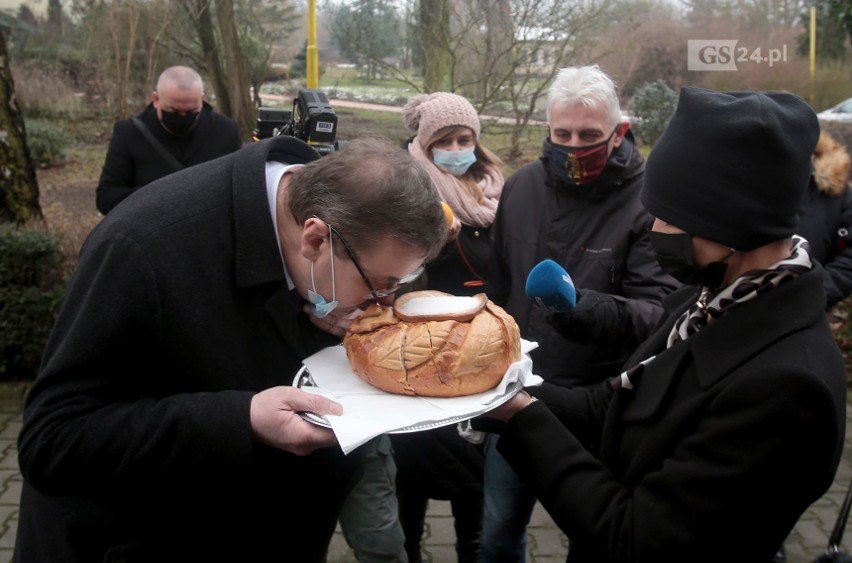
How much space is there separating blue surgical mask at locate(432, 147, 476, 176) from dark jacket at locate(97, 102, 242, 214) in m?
2.05

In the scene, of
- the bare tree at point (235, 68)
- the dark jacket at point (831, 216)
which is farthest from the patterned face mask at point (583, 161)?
the bare tree at point (235, 68)

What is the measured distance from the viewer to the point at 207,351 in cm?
164

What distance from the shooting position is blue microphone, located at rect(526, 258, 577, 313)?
7.28 ft

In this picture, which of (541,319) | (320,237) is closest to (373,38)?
(541,319)

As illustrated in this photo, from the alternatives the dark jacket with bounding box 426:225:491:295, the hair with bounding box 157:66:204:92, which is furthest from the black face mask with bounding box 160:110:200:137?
the dark jacket with bounding box 426:225:491:295

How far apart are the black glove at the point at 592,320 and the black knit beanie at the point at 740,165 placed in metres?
0.83

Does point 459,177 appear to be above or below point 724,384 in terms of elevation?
above

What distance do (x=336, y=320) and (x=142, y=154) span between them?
3608 mm

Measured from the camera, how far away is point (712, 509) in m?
1.46

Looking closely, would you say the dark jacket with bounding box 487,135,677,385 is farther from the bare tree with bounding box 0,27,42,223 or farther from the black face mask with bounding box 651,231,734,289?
the bare tree with bounding box 0,27,42,223

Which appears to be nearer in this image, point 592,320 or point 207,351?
point 207,351

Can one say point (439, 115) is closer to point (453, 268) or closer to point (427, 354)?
point (453, 268)

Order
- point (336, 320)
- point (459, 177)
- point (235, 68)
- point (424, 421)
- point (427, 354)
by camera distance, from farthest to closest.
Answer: point (235, 68) < point (459, 177) < point (336, 320) < point (427, 354) < point (424, 421)

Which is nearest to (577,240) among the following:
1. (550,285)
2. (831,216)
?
(550,285)
